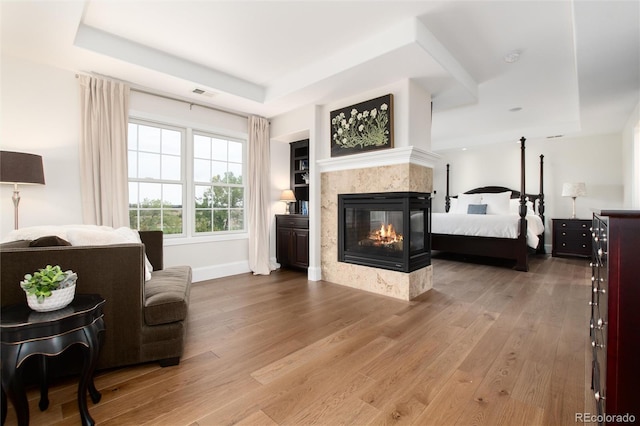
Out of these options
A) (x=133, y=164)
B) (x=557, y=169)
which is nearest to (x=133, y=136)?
(x=133, y=164)

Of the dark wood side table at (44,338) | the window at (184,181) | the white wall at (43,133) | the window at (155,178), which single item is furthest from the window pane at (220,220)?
the dark wood side table at (44,338)

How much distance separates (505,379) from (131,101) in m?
4.49

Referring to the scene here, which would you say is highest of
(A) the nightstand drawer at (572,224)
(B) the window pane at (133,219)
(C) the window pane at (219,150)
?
(C) the window pane at (219,150)

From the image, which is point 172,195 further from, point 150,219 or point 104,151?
point 104,151

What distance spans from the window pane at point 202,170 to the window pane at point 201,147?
0.09 meters

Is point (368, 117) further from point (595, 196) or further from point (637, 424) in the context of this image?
point (595, 196)

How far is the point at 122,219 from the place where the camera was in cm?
331

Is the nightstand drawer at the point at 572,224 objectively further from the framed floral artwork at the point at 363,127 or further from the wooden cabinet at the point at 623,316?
the wooden cabinet at the point at 623,316

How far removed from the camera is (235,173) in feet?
15.3

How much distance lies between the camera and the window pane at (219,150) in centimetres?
439

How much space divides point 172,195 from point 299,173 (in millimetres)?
2014

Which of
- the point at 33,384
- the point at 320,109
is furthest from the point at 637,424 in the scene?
the point at 320,109

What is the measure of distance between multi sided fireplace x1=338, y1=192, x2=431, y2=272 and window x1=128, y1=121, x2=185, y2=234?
89.6 inches

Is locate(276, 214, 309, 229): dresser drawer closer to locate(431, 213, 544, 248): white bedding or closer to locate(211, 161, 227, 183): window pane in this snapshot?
locate(211, 161, 227, 183): window pane
